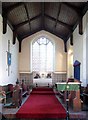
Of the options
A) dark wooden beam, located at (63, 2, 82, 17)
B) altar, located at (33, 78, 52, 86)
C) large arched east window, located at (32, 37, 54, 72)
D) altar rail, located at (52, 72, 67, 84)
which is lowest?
altar, located at (33, 78, 52, 86)

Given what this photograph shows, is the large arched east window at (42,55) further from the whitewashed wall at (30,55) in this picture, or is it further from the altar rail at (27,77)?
the altar rail at (27,77)

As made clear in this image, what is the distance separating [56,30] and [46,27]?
2.73 ft

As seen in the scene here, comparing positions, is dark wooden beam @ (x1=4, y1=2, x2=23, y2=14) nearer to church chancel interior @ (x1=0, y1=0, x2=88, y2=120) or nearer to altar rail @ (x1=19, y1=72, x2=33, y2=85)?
church chancel interior @ (x1=0, y1=0, x2=88, y2=120)

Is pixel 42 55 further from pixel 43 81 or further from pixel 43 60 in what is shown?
pixel 43 81

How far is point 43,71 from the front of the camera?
15.5 metres

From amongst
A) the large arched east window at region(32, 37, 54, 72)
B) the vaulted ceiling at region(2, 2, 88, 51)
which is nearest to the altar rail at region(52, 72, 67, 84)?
the large arched east window at region(32, 37, 54, 72)

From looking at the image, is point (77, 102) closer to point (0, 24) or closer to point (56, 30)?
point (0, 24)

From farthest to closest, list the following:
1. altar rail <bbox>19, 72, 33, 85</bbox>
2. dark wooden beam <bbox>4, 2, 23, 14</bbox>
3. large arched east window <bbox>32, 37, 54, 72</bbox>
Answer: large arched east window <bbox>32, 37, 54, 72</bbox> → altar rail <bbox>19, 72, 33, 85</bbox> → dark wooden beam <bbox>4, 2, 23, 14</bbox>

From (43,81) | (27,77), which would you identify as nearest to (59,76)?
(43,81)

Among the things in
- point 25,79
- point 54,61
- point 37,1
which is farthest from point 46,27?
point 37,1

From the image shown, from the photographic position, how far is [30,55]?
15.3 m

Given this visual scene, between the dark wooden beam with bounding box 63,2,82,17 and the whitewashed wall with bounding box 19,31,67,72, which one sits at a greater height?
the dark wooden beam with bounding box 63,2,82,17

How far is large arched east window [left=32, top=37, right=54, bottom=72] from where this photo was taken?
614 inches

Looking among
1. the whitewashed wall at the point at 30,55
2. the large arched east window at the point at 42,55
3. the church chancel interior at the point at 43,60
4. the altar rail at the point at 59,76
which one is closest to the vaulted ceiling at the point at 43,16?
the church chancel interior at the point at 43,60
